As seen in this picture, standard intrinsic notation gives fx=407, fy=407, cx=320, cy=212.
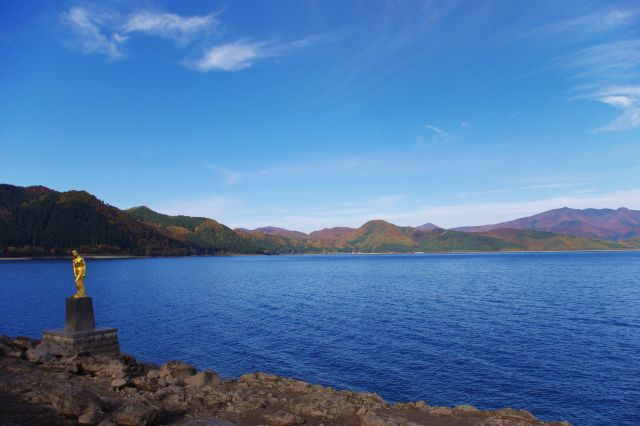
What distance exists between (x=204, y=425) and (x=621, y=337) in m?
47.2

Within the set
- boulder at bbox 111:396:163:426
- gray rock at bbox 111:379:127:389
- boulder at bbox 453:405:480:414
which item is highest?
boulder at bbox 111:396:163:426

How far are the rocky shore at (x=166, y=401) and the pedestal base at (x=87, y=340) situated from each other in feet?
3.03

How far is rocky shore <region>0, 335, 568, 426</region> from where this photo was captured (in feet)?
41.2

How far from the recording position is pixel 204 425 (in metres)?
12.2

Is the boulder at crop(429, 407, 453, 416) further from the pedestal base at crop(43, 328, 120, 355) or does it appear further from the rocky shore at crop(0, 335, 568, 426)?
the pedestal base at crop(43, 328, 120, 355)

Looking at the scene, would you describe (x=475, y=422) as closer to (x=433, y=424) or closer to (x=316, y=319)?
(x=433, y=424)

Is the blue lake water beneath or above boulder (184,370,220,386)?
beneath

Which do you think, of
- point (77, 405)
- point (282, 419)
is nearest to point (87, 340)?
point (77, 405)

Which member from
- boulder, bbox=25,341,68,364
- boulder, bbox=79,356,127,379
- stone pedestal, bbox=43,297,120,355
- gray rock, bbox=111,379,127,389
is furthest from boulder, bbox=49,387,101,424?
stone pedestal, bbox=43,297,120,355

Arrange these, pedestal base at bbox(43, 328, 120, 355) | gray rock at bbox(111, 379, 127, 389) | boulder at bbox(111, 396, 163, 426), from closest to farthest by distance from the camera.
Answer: boulder at bbox(111, 396, 163, 426) → gray rock at bbox(111, 379, 127, 389) → pedestal base at bbox(43, 328, 120, 355)

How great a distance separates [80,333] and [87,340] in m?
0.57

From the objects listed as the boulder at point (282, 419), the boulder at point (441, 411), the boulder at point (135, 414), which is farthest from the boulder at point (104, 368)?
the boulder at point (441, 411)

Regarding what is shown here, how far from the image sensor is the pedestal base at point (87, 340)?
22.0 meters

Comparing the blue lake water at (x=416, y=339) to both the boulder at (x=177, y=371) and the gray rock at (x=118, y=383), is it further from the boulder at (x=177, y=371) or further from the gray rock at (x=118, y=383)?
the gray rock at (x=118, y=383)
